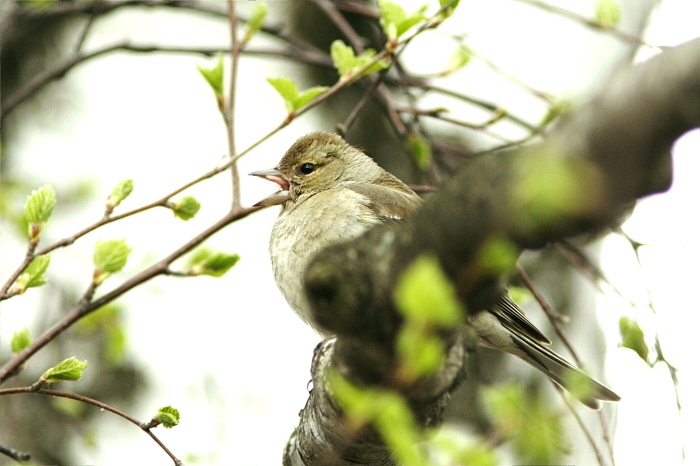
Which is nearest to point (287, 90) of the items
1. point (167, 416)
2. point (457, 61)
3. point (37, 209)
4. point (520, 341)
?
point (37, 209)

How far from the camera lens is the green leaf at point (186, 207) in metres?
3.51

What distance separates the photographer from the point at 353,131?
7965mm

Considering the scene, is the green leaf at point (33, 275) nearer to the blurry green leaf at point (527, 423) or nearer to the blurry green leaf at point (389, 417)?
the blurry green leaf at point (389, 417)

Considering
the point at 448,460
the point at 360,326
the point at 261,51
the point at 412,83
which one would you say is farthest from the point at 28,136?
the point at 448,460

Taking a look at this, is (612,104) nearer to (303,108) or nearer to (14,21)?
(303,108)

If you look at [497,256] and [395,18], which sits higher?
[395,18]

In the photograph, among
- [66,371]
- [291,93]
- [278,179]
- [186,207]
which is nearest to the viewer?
[66,371]

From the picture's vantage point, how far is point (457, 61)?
16.2ft

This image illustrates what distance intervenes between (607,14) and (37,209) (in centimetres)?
341

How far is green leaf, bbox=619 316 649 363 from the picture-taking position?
10.9 ft

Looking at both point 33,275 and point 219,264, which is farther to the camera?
point 219,264

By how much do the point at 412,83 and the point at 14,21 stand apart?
2.84m

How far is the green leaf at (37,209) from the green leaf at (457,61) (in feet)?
8.93

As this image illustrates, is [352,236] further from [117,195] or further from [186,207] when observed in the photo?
[117,195]
